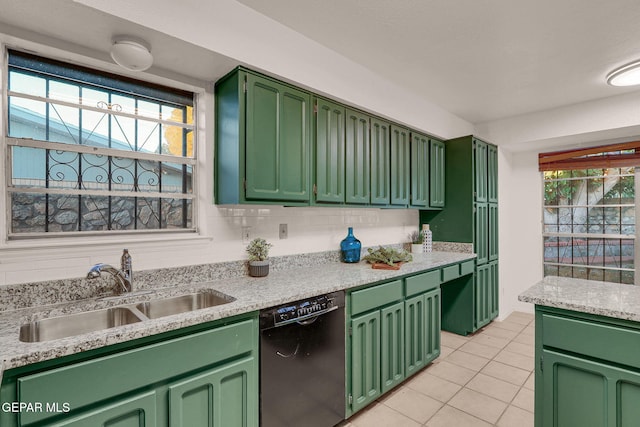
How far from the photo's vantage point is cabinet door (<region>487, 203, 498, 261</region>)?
12.6 feet

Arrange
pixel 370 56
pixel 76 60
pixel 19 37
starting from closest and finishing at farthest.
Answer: pixel 19 37
pixel 76 60
pixel 370 56

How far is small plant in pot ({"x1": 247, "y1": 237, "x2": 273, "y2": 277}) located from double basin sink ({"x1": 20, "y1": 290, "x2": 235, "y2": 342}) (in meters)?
0.39

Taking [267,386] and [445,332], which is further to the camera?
[445,332]

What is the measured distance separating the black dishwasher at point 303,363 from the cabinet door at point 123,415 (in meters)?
0.51

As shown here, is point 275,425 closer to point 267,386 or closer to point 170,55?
point 267,386

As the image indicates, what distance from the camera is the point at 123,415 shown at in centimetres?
120

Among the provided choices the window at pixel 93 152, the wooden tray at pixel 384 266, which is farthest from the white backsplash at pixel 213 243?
the wooden tray at pixel 384 266

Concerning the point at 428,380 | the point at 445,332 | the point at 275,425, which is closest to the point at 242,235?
the point at 275,425

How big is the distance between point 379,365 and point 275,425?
0.89 m

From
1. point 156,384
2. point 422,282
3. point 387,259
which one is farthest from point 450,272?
point 156,384

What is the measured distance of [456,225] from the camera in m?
3.67

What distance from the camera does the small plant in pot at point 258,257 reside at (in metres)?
2.19

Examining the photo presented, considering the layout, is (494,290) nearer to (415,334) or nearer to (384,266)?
(415,334)

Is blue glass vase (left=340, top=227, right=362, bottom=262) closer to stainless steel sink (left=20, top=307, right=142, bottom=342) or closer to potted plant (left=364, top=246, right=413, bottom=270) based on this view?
potted plant (left=364, top=246, right=413, bottom=270)
